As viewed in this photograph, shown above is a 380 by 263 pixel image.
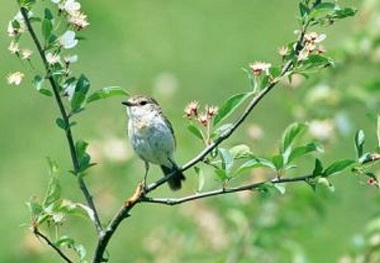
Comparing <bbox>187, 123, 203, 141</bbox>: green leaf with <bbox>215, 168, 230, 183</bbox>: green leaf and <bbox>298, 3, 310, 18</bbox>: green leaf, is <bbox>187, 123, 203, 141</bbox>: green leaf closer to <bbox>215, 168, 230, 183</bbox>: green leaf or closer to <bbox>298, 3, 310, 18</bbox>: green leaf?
<bbox>215, 168, 230, 183</bbox>: green leaf

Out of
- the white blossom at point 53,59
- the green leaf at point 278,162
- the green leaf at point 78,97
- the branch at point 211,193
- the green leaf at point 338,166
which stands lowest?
the green leaf at point 338,166

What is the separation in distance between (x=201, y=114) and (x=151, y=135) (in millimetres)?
1679

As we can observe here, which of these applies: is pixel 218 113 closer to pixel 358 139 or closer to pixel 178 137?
pixel 358 139

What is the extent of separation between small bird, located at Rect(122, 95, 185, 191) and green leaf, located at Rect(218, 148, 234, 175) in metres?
1.49

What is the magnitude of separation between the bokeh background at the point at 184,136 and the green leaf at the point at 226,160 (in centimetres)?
40

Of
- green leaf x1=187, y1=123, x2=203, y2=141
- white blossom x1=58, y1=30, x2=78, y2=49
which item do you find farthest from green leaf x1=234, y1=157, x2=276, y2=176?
white blossom x1=58, y1=30, x2=78, y2=49

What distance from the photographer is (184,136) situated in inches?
198

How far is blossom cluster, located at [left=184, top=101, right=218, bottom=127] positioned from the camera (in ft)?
8.39

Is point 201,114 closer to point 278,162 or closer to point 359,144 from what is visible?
point 278,162

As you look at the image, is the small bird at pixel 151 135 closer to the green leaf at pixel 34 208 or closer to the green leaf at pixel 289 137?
the green leaf at pixel 289 137

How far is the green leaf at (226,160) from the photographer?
2.49 metres

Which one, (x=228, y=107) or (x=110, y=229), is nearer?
(x=110, y=229)

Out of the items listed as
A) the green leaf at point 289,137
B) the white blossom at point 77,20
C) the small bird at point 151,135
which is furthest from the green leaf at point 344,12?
the small bird at point 151,135

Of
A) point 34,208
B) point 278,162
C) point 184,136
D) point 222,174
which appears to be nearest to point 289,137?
point 278,162
